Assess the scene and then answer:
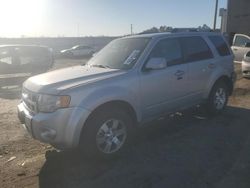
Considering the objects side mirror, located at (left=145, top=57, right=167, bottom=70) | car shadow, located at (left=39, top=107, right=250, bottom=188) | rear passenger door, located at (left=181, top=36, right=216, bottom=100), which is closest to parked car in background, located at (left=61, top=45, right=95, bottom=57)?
rear passenger door, located at (left=181, top=36, right=216, bottom=100)

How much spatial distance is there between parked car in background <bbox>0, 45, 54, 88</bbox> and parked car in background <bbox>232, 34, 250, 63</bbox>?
334 inches

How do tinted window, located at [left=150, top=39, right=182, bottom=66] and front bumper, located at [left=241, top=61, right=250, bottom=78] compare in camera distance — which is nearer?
tinted window, located at [left=150, top=39, right=182, bottom=66]

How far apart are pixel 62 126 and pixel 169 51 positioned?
8.47 ft

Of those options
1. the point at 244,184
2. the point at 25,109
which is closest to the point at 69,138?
the point at 25,109

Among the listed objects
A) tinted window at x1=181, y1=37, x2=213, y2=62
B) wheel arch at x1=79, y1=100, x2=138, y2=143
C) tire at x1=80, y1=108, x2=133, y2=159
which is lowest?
tire at x1=80, y1=108, x2=133, y2=159

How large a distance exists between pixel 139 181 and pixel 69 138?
1.08m

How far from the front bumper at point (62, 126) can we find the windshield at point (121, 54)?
4.42 feet

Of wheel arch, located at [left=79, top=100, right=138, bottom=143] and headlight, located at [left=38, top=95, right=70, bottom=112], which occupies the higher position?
headlight, located at [left=38, top=95, right=70, bottom=112]

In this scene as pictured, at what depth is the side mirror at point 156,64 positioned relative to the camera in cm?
582

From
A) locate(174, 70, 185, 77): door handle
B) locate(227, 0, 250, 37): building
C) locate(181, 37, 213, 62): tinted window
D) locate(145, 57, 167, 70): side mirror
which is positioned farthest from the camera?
locate(227, 0, 250, 37): building

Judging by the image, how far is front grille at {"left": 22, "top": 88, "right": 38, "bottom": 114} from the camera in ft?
16.9

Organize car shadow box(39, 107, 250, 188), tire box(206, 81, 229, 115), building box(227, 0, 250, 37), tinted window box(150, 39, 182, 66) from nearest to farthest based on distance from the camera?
car shadow box(39, 107, 250, 188)
tinted window box(150, 39, 182, 66)
tire box(206, 81, 229, 115)
building box(227, 0, 250, 37)

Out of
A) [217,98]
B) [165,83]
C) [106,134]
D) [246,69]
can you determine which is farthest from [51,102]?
[246,69]

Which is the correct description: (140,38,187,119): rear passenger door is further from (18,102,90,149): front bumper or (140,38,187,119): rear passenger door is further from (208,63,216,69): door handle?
(18,102,90,149): front bumper
